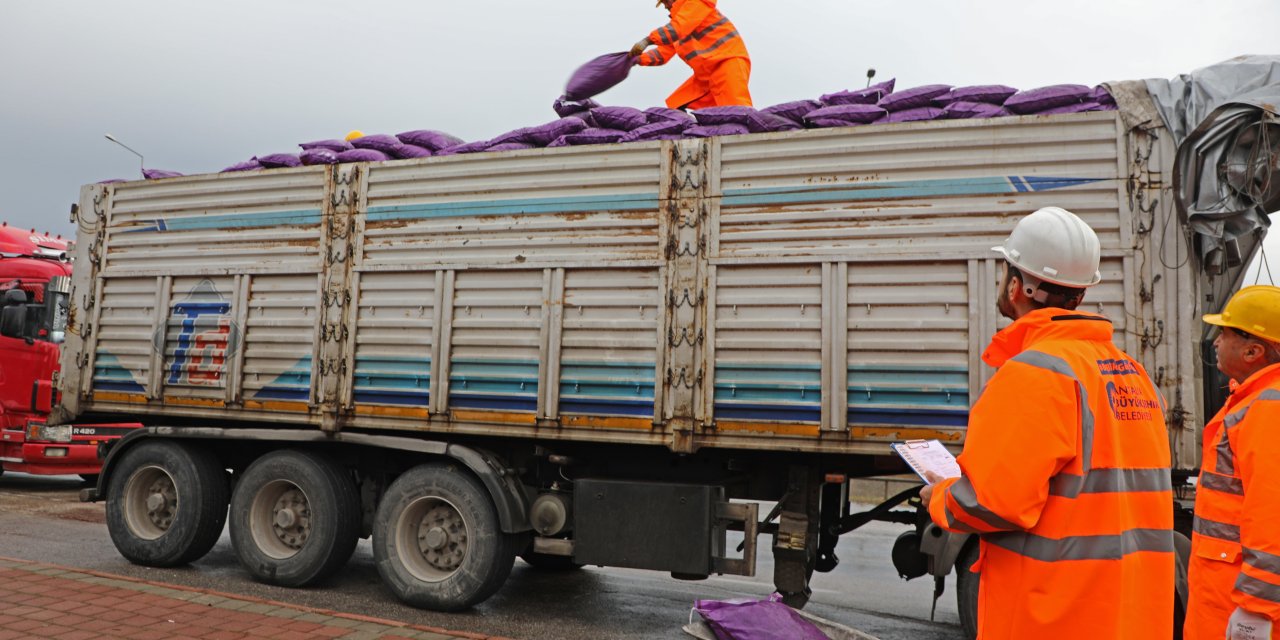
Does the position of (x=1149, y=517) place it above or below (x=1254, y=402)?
below

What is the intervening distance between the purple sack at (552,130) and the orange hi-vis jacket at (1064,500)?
→ 4.21 meters

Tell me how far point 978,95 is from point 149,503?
6.69 meters

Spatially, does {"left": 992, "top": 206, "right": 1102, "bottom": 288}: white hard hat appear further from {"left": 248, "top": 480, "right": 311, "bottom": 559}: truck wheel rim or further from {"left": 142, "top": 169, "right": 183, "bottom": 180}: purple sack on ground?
{"left": 142, "top": 169, "right": 183, "bottom": 180}: purple sack on ground

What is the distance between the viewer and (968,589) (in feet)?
16.0

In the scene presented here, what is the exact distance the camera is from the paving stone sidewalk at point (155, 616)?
4.77 metres

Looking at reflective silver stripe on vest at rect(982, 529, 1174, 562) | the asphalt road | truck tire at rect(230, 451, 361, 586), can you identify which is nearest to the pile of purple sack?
truck tire at rect(230, 451, 361, 586)

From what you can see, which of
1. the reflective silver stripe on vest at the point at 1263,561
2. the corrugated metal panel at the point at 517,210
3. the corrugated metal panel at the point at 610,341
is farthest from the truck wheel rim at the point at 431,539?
the reflective silver stripe on vest at the point at 1263,561

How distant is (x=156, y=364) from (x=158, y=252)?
922 millimetres

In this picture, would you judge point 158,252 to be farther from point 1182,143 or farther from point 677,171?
point 1182,143

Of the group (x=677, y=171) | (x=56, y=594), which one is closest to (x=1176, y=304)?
(x=677, y=171)

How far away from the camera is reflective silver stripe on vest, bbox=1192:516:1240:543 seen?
280 centimetres

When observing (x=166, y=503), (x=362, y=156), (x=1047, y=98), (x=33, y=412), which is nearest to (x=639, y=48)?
(x=362, y=156)

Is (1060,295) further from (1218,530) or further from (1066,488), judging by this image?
(1218,530)

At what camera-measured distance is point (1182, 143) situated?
4.59 metres
